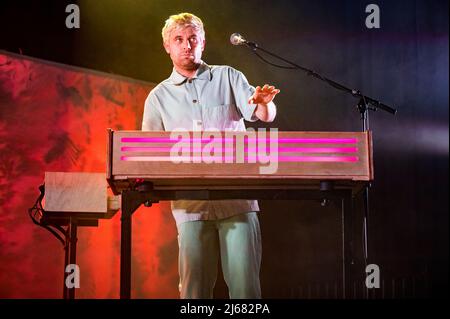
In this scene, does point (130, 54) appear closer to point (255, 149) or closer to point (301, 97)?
point (301, 97)

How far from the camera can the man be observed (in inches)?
113

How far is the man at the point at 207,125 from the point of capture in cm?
288

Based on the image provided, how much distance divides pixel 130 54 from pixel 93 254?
146 cm

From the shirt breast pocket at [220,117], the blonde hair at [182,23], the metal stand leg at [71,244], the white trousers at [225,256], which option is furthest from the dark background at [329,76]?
the white trousers at [225,256]

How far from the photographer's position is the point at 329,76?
4879 millimetres

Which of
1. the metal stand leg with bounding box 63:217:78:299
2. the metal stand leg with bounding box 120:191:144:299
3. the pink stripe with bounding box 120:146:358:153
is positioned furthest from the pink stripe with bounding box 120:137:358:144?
the metal stand leg with bounding box 63:217:78:299

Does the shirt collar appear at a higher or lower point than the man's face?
lower

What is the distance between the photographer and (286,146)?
258 cm

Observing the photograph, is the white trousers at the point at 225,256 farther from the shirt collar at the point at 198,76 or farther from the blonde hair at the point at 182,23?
the blonde hair at the point at 182,23

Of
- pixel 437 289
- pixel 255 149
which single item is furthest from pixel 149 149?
pixel 437 289

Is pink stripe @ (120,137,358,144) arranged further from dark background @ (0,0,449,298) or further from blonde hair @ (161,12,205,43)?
dark background @ (0,0,449,298)

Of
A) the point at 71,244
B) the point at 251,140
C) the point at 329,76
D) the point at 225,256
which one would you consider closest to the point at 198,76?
the point at 251,140

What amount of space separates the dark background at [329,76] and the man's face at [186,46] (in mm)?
1517

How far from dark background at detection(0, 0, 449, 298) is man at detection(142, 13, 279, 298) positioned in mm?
1535
